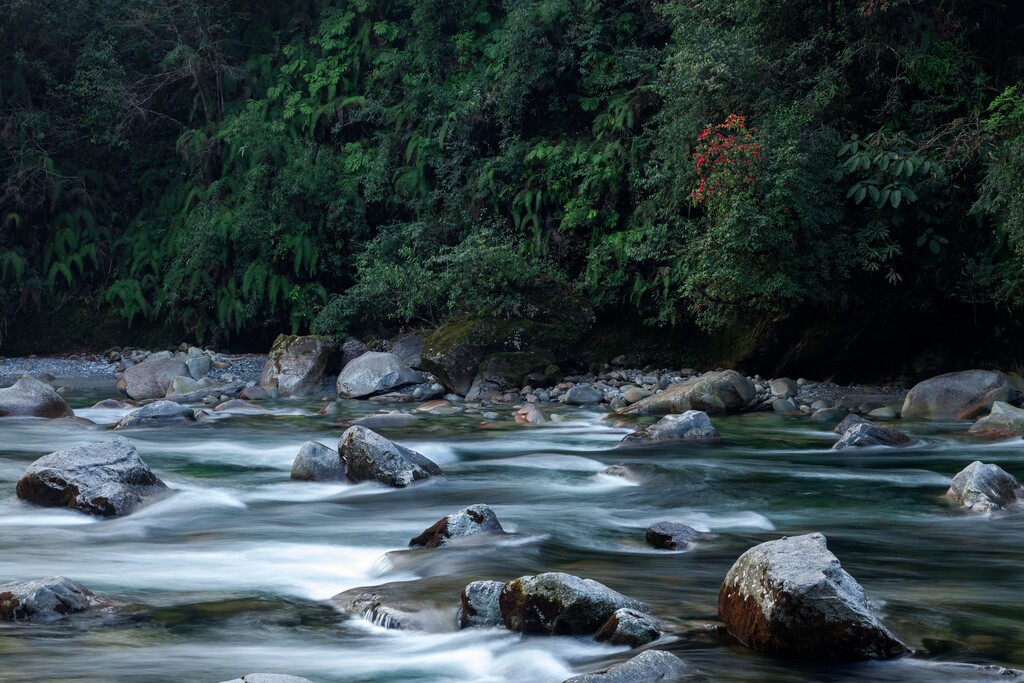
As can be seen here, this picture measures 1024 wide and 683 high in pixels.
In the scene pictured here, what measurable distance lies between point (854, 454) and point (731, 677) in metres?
6.10

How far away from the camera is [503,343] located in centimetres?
1466

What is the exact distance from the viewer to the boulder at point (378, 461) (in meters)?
7.79

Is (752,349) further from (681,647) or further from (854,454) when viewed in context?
(681,647)

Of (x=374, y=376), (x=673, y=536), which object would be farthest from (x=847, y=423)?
(x=374, y=376)

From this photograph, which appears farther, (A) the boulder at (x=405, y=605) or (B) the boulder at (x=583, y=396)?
(B) the boulder at (x=583, y=396)

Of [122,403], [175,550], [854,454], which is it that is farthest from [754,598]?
[122,403]

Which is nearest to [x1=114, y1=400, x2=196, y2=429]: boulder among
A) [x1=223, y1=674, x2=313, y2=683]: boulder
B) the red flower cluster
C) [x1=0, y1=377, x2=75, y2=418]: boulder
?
[x1=0, y1=377, x2=75, y2=418]: boulder

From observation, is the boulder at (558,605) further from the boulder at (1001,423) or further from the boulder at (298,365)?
the boulder at (298,365)

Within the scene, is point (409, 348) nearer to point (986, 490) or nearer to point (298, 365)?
point (298, 365)

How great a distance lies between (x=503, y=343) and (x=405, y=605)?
10.1m

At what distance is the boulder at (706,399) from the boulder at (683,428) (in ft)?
6.98

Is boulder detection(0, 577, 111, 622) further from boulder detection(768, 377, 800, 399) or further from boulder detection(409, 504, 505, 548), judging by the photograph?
boulder detection(768, 377, 800, 399)

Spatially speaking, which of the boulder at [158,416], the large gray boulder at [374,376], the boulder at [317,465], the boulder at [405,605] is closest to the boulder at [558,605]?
the boulder at [405,605]

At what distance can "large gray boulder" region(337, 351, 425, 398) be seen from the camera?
579 inches
